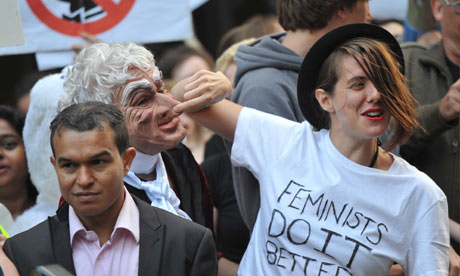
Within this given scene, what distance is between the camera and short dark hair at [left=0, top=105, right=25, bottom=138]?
3908mm

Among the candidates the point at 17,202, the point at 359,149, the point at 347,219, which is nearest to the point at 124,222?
the point at 347,219

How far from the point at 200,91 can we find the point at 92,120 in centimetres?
69

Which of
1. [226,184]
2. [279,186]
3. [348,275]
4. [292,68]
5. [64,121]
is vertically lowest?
[226,184]

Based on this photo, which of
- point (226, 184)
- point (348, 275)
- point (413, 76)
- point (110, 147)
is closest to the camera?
point (110, 147)

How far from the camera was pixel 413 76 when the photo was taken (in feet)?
12.8

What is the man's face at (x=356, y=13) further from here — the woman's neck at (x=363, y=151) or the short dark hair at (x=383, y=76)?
the woman's neck at (x=363, y=151)

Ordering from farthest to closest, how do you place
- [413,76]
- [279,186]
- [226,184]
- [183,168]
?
1. [226,184]
2. [413,76]
3. [183,168]
4. [279,186]

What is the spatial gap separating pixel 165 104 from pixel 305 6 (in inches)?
36.8

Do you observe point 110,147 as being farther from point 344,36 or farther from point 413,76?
point 413,76

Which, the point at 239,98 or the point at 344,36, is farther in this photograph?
the point at 239,98

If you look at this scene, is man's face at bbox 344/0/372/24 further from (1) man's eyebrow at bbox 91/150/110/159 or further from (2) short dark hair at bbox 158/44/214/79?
(2) short dark hair at bbox 158/44/214/79

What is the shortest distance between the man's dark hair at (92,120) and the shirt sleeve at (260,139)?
69 cm

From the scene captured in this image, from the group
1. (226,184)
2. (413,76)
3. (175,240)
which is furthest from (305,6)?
(175,240)

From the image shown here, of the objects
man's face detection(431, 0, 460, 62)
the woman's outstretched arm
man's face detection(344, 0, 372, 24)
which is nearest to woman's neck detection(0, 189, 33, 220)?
the woman's outstretched arm
